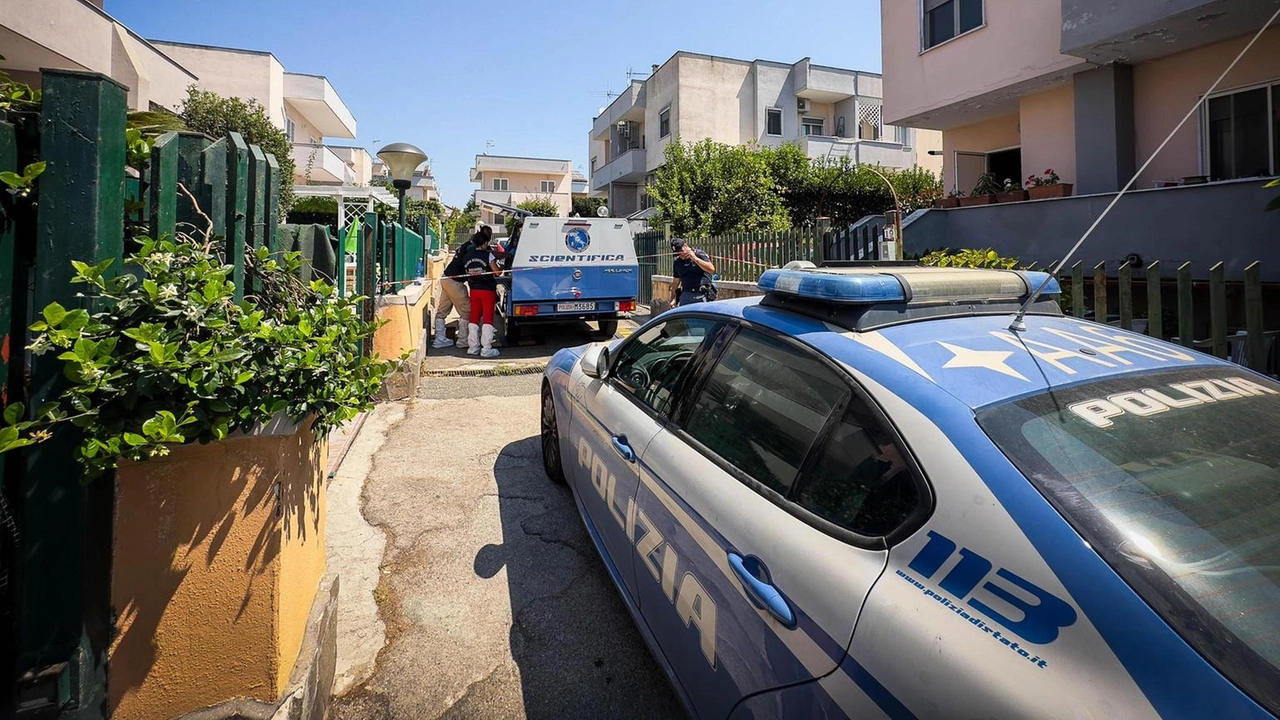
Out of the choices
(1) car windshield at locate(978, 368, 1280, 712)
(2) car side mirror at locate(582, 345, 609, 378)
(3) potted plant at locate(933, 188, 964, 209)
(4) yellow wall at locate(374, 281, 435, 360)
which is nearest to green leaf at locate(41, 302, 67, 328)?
(1) car windshield at locate(978, 368, 1280, 712)

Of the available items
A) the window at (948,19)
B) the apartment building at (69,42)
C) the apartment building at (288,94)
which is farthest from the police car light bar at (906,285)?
the apartment building at (288,94)

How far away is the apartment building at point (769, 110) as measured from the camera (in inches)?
974

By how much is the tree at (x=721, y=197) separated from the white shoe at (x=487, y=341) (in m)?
7.37

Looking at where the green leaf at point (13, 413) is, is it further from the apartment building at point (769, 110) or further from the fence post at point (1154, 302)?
the apartment building at point (769, 110)

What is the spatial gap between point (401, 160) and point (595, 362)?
20.4ft

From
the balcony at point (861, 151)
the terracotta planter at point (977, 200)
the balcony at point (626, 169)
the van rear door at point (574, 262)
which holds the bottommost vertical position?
the van rear door at point (574, 262)

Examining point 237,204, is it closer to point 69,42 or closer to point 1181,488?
point 1181,488

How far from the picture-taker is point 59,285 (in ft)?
5.42

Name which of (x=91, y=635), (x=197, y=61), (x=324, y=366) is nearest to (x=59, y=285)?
(x=324, y=366)

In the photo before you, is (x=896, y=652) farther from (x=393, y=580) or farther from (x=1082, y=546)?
(x=393, y=580)

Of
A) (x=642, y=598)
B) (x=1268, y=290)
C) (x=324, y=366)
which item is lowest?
(x=642, y=598)

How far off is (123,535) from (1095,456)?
2424 millimetres

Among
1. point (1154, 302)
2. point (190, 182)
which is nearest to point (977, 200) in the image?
point (1154, 302)

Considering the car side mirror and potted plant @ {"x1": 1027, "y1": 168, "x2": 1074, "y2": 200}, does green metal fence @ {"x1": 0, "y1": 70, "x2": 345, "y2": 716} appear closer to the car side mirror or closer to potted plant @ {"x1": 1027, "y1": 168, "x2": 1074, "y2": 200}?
the car side mirror
